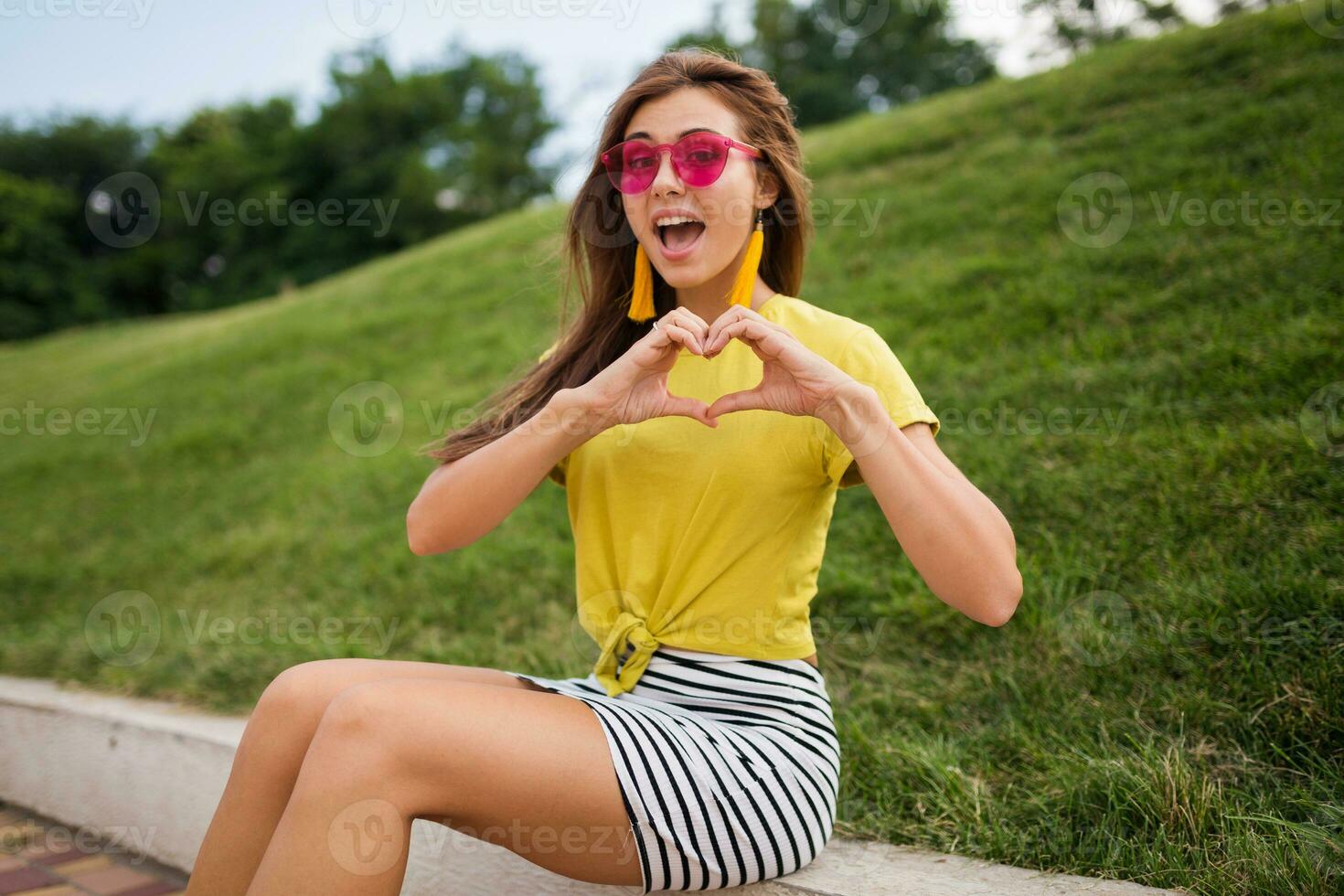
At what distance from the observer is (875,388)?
1.67 metres

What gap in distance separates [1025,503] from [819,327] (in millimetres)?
1529

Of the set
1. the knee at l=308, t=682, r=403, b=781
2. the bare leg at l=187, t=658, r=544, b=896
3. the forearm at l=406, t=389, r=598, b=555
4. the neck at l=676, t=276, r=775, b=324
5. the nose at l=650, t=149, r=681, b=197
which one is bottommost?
the bare leg at l=187, t=658, r=544, b=896

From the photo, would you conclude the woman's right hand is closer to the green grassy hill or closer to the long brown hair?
the long brown hair

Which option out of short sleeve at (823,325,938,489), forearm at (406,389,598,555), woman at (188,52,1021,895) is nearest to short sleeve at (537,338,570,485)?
woman at (188,52,1021,895)

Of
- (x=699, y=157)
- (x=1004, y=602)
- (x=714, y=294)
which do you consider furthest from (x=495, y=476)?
(x=1004, y=602)

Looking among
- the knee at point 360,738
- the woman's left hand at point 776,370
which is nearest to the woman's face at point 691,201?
the woman's left hand at point 776,370

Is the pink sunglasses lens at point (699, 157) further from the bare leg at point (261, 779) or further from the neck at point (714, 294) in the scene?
the bare leg at point (261, 779)

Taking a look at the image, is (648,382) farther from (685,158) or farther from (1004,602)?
(1004,602)

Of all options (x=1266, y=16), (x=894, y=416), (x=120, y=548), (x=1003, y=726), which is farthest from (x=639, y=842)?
(x=1266, y=16)

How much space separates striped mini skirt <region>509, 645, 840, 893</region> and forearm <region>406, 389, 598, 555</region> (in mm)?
386

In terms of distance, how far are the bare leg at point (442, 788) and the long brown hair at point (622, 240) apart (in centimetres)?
60

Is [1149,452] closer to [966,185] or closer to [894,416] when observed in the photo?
[894,416]

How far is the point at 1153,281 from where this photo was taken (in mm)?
3820

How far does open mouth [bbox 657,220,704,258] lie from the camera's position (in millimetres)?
1844
